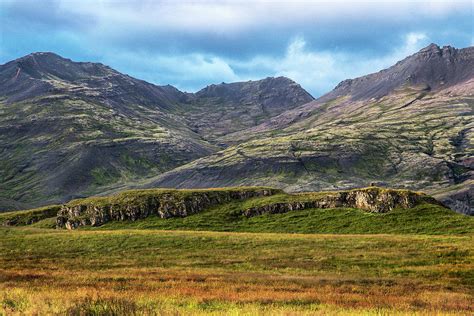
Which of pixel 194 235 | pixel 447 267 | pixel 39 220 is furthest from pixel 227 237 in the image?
pixel 39 220

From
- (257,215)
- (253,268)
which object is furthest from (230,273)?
(257,215)

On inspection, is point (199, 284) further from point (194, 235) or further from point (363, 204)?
point (363, 204)

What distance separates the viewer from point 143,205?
98688 mm

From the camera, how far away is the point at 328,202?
9288 centimetres

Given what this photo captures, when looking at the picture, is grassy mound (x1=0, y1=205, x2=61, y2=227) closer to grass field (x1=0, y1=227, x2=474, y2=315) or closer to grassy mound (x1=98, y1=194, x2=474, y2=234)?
grassy mound (x1=98, y1=194, x2=474, y2=234)

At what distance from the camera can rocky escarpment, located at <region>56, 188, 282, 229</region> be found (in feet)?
319

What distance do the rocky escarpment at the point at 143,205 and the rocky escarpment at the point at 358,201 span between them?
33.9 ft

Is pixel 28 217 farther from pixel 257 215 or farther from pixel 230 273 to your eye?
pixel 230 273

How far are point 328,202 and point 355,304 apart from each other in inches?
2723

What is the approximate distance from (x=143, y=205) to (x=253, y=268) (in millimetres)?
58150

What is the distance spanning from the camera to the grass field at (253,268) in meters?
22.5

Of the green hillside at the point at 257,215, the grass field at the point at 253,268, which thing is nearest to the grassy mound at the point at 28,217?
the green hillside at the point at 257,215

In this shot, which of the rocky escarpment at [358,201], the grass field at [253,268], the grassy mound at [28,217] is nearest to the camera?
the grass field at [253,268]

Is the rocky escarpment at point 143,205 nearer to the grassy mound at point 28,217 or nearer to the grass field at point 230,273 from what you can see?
the grassy mound at point 28,217
